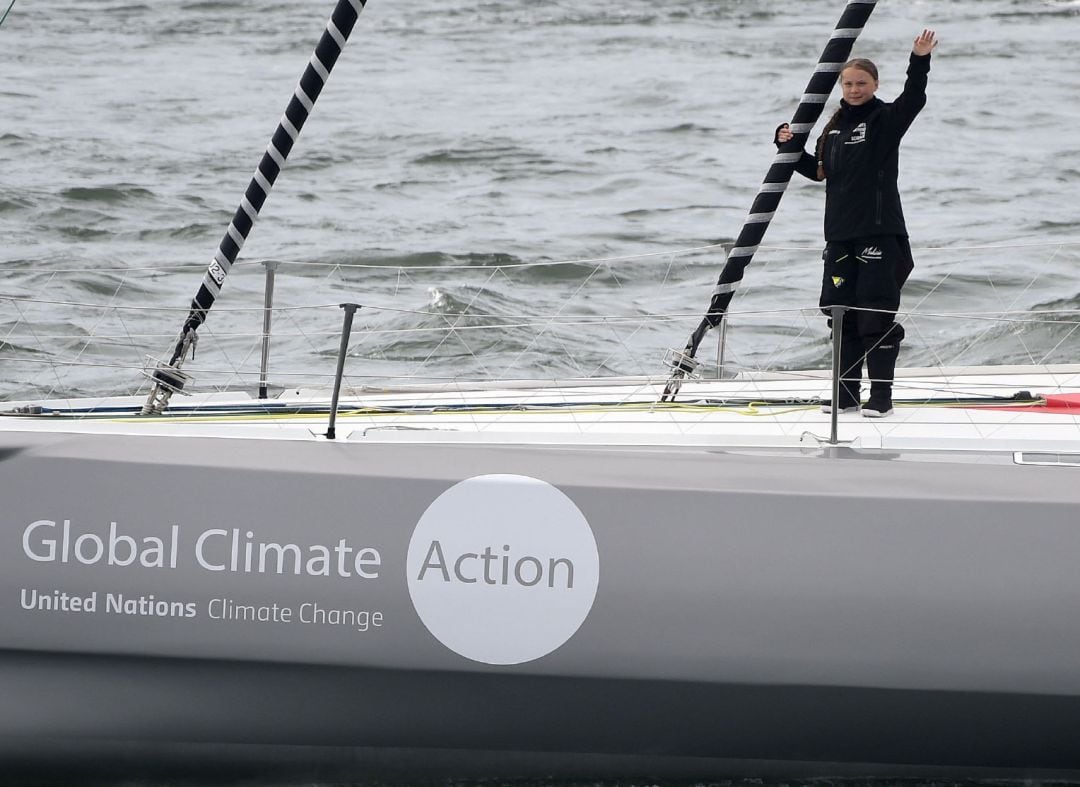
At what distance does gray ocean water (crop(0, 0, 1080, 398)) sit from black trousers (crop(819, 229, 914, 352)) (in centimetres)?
18

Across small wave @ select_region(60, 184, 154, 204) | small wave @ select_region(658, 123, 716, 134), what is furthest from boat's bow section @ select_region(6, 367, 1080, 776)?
small wave @ select_region(658, 123, 716, 134)

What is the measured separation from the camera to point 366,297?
32.4ft

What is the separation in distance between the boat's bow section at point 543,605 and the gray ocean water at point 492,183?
52 centimetres

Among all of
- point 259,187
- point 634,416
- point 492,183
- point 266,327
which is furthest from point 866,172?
point 492,183

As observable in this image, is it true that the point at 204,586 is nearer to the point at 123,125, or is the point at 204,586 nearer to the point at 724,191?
A: the point at 724,191

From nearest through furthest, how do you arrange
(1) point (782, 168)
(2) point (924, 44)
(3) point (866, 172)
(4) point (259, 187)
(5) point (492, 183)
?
(2) point (924, 44), (3) point (866, 172), (1) point (782, 168), (4) point (259, 187), (5) point (492, 183)

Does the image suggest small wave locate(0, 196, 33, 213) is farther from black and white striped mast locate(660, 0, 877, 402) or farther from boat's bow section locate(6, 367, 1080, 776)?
boat's bow section locate(6, 367, 1080, 776)

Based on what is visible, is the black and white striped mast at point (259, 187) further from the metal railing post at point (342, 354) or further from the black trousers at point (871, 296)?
the black trousers at point (871, 296)

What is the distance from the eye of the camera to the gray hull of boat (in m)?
3.63

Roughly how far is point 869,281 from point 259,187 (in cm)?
204

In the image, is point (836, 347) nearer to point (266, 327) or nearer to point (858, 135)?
point (858, 135)

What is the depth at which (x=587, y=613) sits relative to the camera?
12.0 feet

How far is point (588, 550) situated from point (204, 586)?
96 cm

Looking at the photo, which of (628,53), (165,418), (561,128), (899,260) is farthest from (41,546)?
(628,53)
